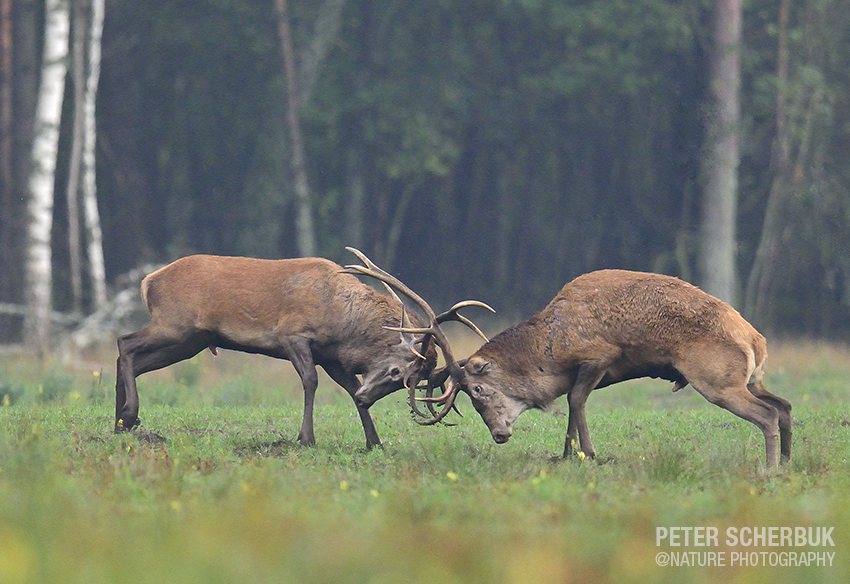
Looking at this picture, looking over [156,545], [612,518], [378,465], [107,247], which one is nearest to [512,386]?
[378,465]

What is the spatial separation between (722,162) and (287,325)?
15692 mm

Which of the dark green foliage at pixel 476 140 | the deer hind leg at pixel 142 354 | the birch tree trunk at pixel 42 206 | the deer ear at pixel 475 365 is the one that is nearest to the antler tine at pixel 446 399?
the deer ear at pixel 475 365

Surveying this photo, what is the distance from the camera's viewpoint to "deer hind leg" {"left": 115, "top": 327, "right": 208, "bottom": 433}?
35.4ft

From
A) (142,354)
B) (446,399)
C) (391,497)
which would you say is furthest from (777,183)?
(391,497)

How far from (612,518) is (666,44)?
78.4 ft

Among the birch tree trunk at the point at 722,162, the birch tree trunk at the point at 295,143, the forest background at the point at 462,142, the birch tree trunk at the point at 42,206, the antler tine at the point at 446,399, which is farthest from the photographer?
the forest background at the point at 462,142

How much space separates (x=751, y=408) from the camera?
9.19 meters

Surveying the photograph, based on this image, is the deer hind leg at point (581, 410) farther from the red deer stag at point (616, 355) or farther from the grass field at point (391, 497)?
the grass field at point (391, 497)

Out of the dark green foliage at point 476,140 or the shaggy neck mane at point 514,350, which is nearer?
the shaggy neck mane at point 514,350

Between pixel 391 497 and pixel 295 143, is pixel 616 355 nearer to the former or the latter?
pixel 391 497

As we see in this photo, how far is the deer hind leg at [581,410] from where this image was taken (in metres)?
9.74

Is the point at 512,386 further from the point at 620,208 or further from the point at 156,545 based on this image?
the point at 620,208

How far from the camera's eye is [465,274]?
113 ft

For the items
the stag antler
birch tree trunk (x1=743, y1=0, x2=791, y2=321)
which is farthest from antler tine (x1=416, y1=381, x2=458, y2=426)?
birch tree trunk (x1=743, y1=0, x2=791, y2=321)
